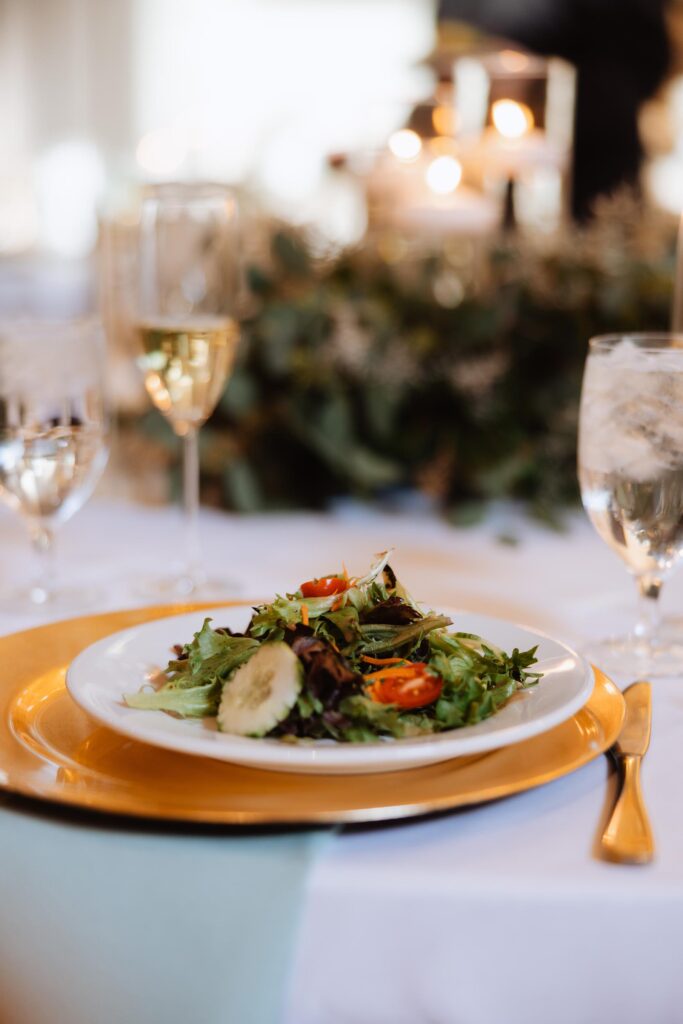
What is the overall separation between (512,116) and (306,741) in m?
1.92

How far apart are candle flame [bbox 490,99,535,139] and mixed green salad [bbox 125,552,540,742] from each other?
1.70 m

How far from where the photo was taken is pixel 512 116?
2.30 meters

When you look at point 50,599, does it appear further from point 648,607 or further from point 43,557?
point 648,607

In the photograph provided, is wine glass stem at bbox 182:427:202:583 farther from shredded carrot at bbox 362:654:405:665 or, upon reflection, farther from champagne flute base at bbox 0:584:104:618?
shredded carrot at bbox 362:654:405:665

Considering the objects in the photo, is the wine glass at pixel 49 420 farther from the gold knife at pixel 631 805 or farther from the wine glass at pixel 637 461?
the gold knife at pixel 631 805

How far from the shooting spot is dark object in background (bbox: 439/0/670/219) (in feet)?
24.4

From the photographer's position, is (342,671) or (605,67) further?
(605,67)

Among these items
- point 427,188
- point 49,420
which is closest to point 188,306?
point 49,420

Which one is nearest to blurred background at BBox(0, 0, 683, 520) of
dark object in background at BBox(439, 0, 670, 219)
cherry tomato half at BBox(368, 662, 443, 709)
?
cherry tomato half at BBox(368, 662, 443, 709)

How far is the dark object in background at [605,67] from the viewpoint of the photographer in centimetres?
745

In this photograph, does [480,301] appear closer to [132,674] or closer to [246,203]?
[246,203]

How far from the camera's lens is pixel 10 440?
47.6 inches

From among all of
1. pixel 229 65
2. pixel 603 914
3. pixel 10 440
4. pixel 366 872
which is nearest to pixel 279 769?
pixel 366 872

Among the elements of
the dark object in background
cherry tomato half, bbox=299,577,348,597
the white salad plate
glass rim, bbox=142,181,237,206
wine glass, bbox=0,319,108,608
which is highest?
the dark object in background
